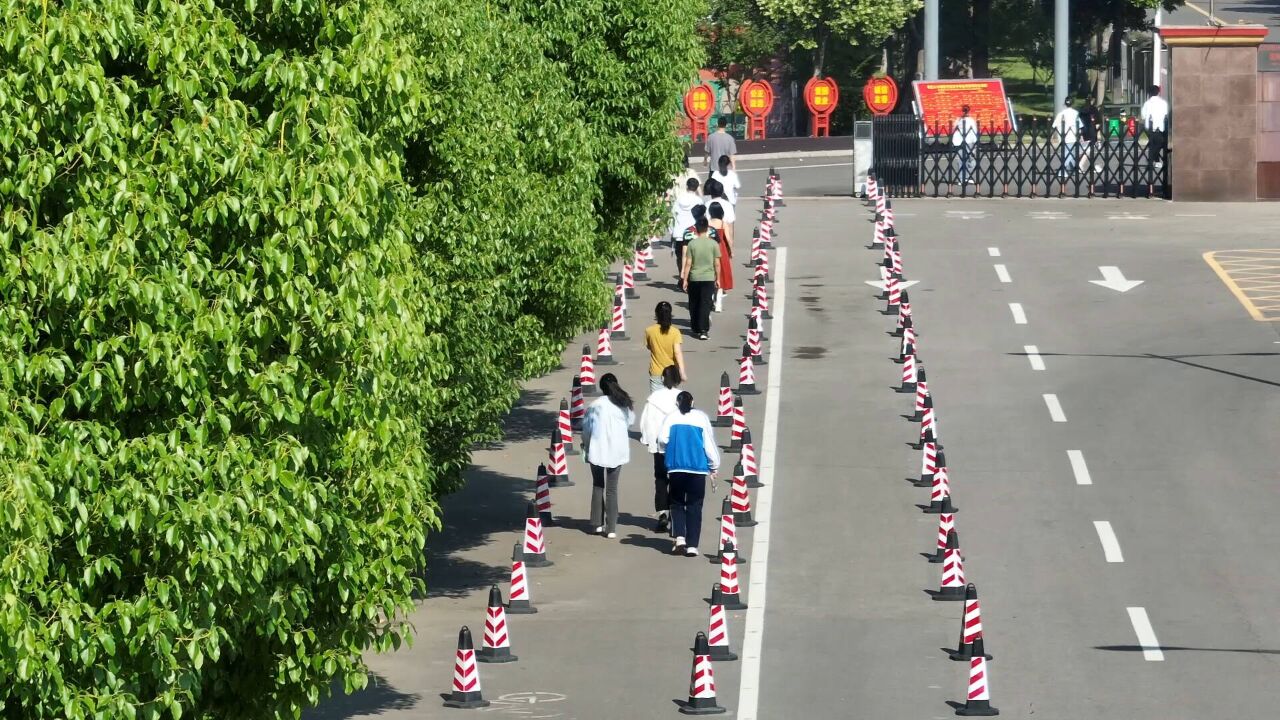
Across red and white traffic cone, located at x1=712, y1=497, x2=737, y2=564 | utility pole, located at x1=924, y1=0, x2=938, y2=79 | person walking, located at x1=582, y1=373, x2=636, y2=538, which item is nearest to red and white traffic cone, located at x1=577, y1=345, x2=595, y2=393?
person walking, located at x1=582, y1=373, x2=636, y2=538

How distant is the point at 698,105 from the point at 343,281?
155ft

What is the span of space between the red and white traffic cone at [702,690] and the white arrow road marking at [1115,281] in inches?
746

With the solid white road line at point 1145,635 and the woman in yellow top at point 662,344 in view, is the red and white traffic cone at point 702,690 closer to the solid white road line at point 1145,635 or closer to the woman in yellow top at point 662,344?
the solid white road line at point 1145,635

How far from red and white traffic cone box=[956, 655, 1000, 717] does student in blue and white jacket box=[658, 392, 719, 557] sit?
4771 millimetres

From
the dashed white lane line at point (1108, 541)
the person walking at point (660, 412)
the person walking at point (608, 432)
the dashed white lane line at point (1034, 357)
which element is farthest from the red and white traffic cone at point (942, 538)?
the dashed white lane line at point (1034, 357)

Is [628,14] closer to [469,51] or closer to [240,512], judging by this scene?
[469,51]

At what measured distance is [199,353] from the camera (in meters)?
9.42

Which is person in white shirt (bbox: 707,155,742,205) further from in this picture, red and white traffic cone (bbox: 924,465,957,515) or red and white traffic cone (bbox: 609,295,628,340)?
red and white traffic cone (bbox: 924,465,957,515)

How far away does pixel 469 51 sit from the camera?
15.2 m

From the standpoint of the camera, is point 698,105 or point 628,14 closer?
point 628,14

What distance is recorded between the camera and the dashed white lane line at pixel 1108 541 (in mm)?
19391

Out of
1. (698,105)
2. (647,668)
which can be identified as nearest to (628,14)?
(647,668)

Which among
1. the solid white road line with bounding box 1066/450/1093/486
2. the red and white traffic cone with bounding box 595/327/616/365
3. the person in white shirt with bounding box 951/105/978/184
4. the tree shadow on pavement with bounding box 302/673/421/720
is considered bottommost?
the tree shadow on pavement with bounding box 302/673/421/720

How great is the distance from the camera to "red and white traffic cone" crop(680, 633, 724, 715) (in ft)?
49.2
